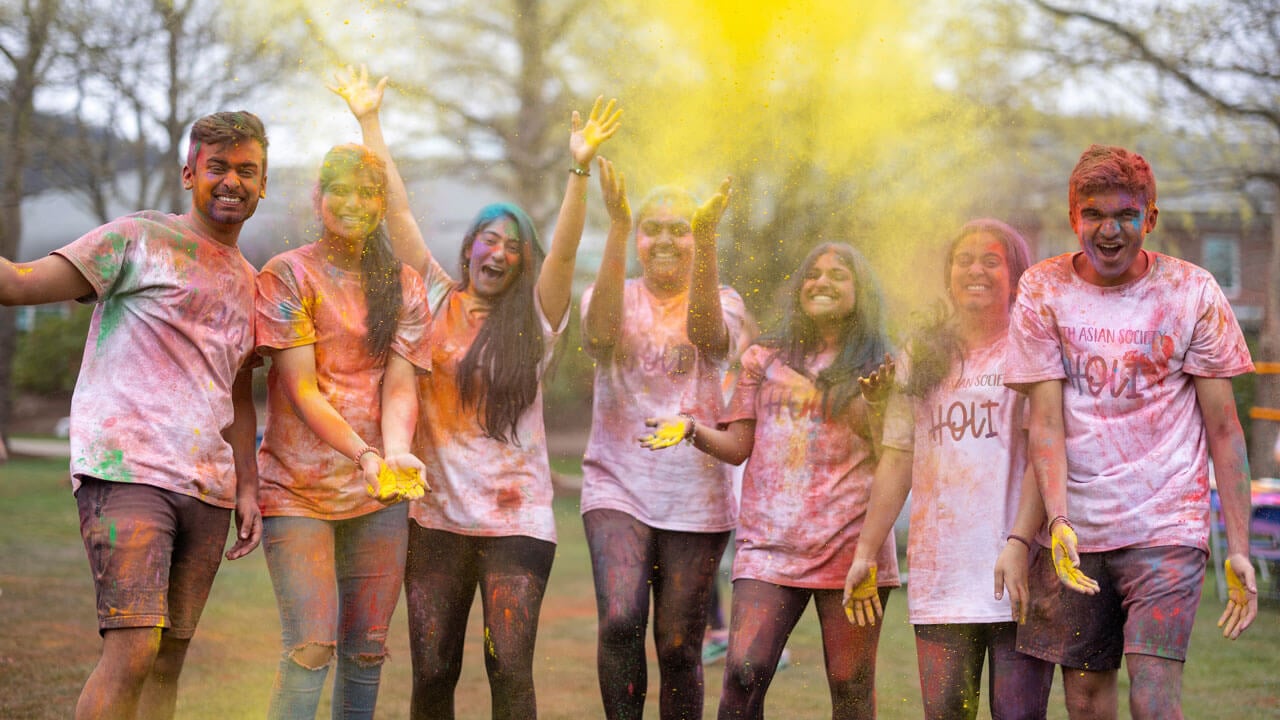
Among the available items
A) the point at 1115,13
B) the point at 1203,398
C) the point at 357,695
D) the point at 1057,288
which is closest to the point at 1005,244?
the point at 1057,288

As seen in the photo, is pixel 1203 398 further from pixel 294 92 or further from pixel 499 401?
pixel 294 92

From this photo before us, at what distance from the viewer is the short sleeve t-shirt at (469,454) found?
3240mm

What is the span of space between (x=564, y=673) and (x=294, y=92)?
2.47 metres

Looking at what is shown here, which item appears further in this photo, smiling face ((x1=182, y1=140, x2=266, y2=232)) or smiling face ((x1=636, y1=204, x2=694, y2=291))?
smiling face ((x1=636, y1=204, x2=694, y2=291))

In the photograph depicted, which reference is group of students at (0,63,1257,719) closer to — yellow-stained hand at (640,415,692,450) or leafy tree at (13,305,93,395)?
yellow-stained hand at (640,415,692,450)

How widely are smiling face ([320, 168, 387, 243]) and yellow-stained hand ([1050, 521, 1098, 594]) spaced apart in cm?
189

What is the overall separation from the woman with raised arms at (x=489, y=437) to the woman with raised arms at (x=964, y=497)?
0.88 m

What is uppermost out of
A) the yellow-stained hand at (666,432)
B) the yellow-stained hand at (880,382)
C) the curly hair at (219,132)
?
the curly hair at (219,132)

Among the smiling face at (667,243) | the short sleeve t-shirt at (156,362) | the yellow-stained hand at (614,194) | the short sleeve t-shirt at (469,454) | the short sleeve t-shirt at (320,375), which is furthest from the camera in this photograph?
the smiling face at (667,243)

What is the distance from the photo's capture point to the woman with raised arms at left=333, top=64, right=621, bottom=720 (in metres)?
3.20

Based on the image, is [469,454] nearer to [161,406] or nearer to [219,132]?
[161,406]

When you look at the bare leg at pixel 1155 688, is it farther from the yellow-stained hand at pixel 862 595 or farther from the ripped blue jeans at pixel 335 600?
the ripped blue jeans at pixel 335 600

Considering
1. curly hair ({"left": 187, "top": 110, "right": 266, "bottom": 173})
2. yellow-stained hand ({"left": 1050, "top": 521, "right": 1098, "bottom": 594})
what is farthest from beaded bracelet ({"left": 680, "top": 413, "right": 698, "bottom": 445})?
curly hair ({"left": 187, "top": 110, "right": 266, "bottom": 173})

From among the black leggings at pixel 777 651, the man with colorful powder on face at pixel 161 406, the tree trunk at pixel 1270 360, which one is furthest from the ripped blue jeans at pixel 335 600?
the tree trunk at pixel 1270 360
